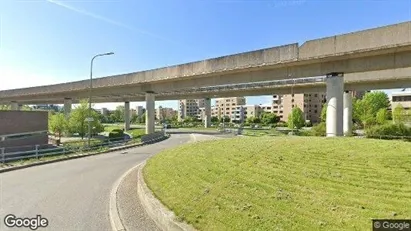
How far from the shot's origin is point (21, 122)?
89.2 ft

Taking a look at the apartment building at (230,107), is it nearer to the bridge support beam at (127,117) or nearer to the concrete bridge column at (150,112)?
the bridge support beam at (127,117)

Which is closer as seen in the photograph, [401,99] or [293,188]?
[293,188]

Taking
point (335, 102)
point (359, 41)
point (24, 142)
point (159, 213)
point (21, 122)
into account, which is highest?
point (359, 41)

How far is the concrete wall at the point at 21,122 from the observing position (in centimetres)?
2580

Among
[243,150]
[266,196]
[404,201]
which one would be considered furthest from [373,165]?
[243,150]

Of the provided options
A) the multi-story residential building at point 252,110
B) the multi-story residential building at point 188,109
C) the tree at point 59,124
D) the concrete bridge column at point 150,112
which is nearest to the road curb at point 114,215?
the concrete bridge column at point 150,112

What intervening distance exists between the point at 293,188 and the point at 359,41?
16.7 m

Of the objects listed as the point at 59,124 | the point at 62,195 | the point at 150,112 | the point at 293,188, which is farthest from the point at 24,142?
the point at 293,188

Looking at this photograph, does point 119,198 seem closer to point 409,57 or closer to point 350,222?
point 350,222

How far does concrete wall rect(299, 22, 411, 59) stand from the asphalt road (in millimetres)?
16517

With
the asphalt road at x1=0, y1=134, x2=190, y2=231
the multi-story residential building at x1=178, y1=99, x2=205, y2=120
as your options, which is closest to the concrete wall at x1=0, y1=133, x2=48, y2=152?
the asphalt road at x1=0, y1=134, x2=190, y2=231

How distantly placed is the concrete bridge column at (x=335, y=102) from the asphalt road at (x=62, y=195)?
55.7 ft

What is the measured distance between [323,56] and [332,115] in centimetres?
495

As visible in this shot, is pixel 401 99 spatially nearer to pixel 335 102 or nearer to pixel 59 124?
pixel 335 102
